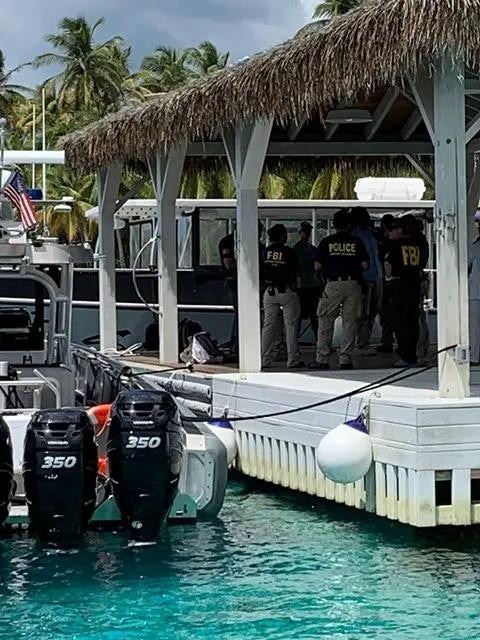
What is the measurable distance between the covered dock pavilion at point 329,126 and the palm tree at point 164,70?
1327 inches

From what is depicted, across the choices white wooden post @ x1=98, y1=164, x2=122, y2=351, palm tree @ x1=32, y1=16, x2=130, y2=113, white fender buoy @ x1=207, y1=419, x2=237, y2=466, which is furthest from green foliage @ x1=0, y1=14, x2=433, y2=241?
white fender buoy @ x1=207, y1=419, x2=237, y2=466

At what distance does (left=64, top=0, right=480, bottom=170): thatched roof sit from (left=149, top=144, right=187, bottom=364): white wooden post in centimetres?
118

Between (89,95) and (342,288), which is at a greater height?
(89,95)

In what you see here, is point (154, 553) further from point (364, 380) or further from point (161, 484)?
point (364, 380)

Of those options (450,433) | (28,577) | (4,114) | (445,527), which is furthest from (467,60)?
(4,114)

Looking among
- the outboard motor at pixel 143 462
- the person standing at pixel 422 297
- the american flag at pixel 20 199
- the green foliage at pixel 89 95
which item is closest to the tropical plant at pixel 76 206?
the green foliage at pixel 89 95

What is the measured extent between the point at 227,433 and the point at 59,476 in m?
3.68

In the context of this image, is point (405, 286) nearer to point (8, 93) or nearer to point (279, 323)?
point (279, 323)

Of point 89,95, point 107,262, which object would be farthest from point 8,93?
point 107,262

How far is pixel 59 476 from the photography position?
7.68 metres

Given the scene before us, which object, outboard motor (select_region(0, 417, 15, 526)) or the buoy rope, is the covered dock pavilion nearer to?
the buoy rope

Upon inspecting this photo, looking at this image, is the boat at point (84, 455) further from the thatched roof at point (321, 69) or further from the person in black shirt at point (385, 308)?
the person in black shirt at point (385, 308)

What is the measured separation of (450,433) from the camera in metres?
8.20

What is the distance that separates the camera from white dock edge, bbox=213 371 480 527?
8.20 m
